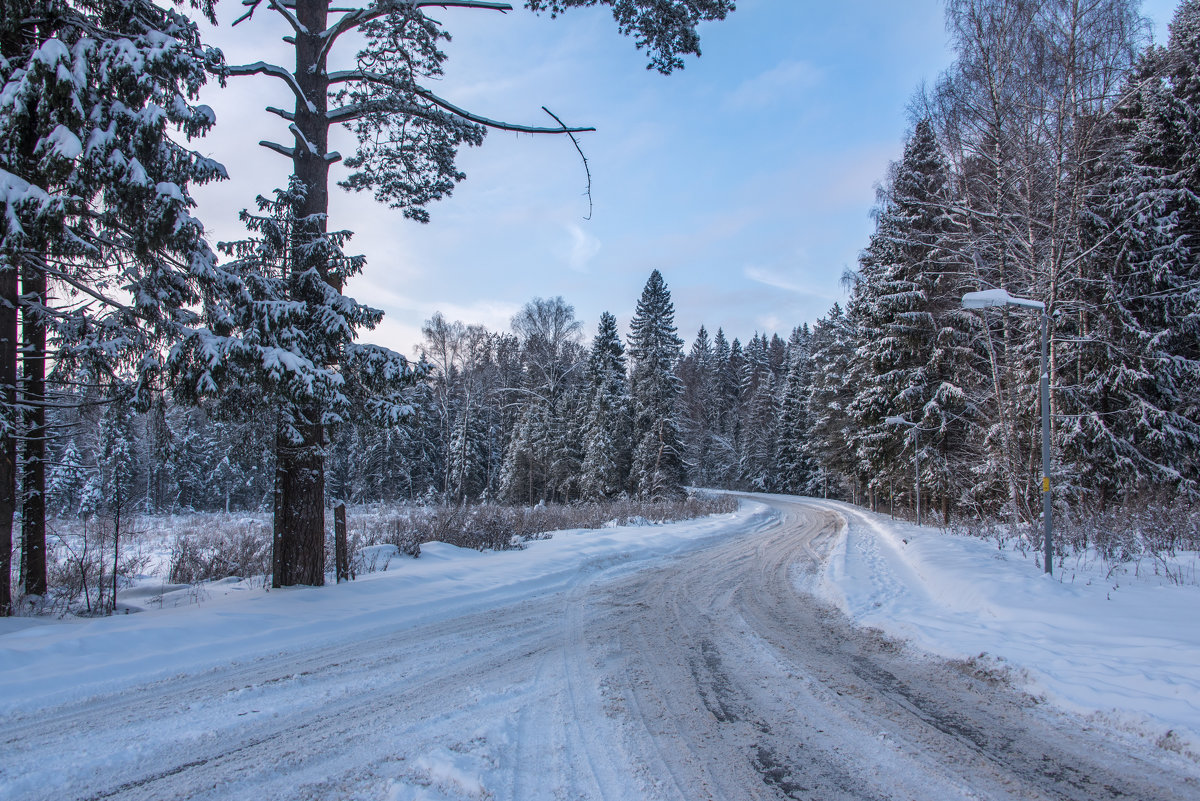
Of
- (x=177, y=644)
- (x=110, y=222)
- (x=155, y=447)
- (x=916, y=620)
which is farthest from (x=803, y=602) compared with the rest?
(x=110, y=222)

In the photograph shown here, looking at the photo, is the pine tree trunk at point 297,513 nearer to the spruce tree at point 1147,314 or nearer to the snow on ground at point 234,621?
the snow on ground at point 234,621

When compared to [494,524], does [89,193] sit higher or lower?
higher

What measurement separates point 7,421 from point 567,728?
594 cm

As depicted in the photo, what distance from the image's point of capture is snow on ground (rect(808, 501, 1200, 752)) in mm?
3871

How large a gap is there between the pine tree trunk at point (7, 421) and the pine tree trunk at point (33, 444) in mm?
255

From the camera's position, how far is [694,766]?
3023 millimetres

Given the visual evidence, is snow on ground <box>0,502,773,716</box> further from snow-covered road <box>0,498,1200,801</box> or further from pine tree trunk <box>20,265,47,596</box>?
pine tree trunk <box>20,265,47,596</box>

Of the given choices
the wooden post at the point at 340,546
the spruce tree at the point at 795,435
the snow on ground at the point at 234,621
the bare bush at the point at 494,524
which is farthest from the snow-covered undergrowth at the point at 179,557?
the spruce tree at the point at 795,435

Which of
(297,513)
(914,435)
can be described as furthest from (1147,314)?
(297,513)

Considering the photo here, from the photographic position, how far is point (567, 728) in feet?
11.3

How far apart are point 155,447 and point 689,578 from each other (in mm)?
7860

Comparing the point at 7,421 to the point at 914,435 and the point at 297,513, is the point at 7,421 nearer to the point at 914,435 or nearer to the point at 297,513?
the point at 297,513

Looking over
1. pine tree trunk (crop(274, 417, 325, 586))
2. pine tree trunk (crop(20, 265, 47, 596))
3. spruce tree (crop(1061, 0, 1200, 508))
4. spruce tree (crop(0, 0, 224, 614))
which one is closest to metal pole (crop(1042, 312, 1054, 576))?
spruce tree (crop(1061, 0, 1200, 508))

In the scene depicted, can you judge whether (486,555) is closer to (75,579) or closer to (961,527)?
(75,579)
